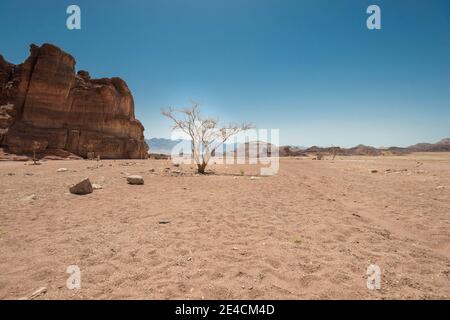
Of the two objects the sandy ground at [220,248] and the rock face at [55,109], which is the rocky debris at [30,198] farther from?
the rock face at [55,109]

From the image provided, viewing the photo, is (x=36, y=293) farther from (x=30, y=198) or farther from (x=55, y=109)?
(x=55, y=109)

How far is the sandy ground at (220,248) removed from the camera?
3242 mm

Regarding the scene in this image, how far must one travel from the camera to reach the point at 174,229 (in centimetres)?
557

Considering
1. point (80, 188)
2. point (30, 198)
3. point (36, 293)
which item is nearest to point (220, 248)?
point (36, 293)

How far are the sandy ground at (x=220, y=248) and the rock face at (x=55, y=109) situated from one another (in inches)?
1364

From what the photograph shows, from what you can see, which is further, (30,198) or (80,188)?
(80,188)

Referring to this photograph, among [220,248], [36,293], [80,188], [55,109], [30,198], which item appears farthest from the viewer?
[55,109]

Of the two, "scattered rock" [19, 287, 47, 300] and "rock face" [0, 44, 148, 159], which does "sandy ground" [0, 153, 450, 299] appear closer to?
"scattered rock" [19, 287, 47, 300]

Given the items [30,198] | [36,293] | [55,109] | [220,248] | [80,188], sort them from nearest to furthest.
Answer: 1. [36,293]
2. [220,248]
3. [30,198]
4. [80,188]
5. [55,109]

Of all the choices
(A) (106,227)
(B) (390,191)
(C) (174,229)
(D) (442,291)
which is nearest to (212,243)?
(C) (174,229)

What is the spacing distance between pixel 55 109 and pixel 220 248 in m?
45.8

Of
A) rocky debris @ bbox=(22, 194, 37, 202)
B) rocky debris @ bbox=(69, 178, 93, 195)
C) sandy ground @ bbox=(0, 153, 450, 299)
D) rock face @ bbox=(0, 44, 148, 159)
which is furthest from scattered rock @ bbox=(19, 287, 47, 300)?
rock face @ bbox=(0, 44, 148, 159)

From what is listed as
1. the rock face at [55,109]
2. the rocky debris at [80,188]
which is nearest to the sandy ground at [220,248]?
the rocky debris at [80,188]

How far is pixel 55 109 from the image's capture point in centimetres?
3881
